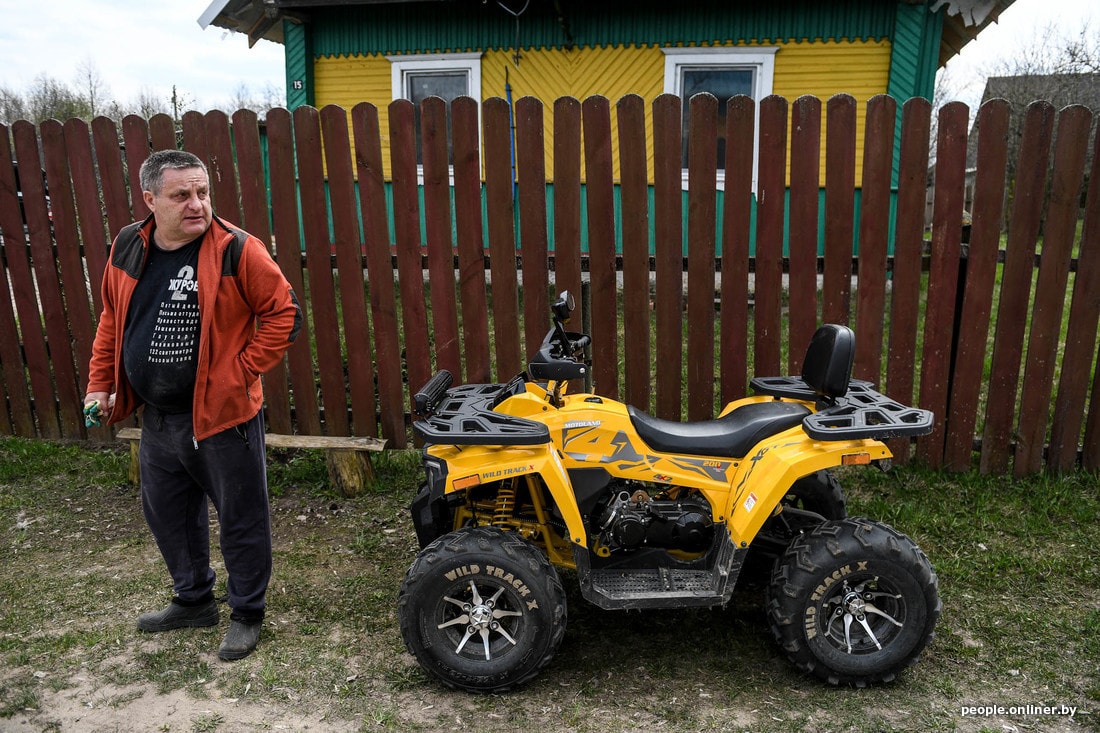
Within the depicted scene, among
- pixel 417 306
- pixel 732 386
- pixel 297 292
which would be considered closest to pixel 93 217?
pixel 297 292

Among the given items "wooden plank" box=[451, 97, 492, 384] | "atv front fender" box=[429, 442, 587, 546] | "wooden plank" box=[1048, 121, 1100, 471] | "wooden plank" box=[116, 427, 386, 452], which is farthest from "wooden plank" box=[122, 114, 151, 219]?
"wooden plank" box=[1048, 121, 1100, 471]

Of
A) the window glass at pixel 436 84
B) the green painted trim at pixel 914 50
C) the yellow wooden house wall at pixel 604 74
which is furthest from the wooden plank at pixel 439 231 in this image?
the green painted trim at pixel 914 50

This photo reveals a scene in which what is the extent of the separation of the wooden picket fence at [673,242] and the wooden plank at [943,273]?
1 cm

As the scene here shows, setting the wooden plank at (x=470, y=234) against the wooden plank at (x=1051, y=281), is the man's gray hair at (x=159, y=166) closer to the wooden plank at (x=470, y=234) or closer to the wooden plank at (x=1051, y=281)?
the wooden plank at (x=470, y=234)

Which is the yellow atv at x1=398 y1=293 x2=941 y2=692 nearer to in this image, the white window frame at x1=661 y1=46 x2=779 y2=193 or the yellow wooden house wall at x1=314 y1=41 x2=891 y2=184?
the yellow wooden house wall at x1=314 y1=41 x2=891 y2=184

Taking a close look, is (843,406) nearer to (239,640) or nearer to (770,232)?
(770,232)

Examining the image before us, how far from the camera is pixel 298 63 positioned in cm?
1129

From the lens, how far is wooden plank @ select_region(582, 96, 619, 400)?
4.73 metres

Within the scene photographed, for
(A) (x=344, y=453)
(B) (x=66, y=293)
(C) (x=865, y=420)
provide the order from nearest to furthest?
(C) (x=865, y=420)
(A) (x=344, y=453)
(B) (x=66, y=293)

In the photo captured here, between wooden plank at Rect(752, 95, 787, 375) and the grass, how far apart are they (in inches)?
42.3

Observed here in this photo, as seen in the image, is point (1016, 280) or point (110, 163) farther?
point (110, 163)

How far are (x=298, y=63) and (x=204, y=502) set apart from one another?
9.22 m

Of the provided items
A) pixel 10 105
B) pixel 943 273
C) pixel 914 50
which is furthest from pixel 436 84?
pixel 10 105

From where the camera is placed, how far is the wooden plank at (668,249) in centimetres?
464
